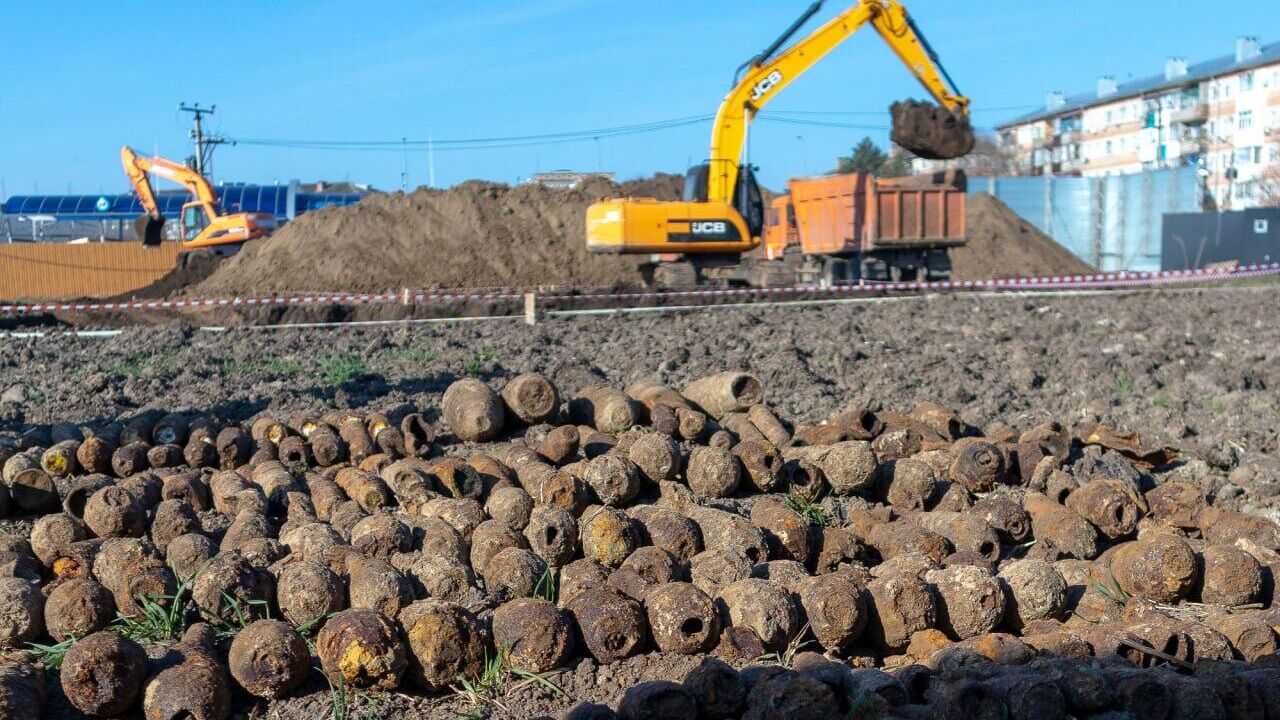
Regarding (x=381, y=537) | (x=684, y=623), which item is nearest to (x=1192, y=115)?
(x=381, y=537)

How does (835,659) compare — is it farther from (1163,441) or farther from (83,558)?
(1163,441)

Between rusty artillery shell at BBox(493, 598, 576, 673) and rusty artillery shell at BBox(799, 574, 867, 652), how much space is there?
0.82m

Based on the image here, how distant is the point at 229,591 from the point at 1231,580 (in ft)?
12.1

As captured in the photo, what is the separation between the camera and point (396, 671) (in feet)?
12.1

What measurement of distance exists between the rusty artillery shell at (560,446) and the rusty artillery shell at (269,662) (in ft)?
8.77

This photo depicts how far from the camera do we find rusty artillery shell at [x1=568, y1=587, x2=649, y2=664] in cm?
389

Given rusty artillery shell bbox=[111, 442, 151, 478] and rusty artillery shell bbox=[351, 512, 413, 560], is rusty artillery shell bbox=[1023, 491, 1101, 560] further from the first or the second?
rusty artillery shell bbox=[111, 442, 151, 478]

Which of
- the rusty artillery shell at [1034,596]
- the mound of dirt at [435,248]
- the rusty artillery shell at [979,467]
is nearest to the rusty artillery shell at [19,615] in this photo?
the rusty artillery shell at [1034,596]

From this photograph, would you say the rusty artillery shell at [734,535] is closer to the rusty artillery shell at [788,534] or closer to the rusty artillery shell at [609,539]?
the rusty artillery shell at [788,534]

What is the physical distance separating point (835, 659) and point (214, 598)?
7.18ft

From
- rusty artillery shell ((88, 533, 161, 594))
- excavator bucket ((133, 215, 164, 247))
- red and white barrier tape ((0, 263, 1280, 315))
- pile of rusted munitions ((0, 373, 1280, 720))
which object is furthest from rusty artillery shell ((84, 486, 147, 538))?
excavator bucket ((133, 215, 164, 247))

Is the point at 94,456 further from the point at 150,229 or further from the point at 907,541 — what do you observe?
the point at 150,229

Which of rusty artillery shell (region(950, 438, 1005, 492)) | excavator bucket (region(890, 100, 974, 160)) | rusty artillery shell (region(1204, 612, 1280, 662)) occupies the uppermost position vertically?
excavator bucket (region(890, 100, 974, 160))

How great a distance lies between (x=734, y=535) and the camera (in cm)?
485
